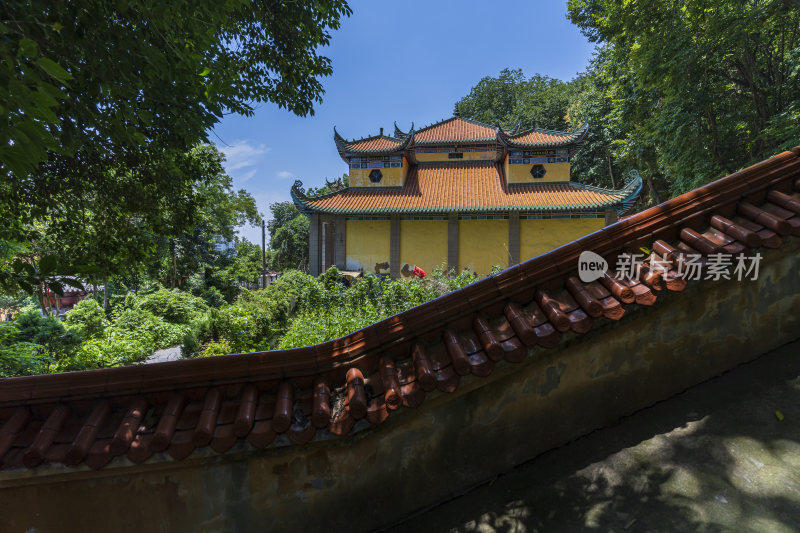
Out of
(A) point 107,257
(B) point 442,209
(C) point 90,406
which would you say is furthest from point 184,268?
(C) point 90,406

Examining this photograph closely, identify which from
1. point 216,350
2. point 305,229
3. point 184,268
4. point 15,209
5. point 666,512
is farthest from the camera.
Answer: point 305,229

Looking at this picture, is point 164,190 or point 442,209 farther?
point 442,209

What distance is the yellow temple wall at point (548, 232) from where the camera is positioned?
1313cm

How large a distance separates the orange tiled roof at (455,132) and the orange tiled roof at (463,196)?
1.44m

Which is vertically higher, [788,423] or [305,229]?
[305,229]

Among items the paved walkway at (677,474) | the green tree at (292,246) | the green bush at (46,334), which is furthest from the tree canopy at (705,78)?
the green tree at (292,246)

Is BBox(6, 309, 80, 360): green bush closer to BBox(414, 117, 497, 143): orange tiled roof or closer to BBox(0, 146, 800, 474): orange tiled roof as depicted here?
BBox(0, 146, 800, 474): orange tiled roof

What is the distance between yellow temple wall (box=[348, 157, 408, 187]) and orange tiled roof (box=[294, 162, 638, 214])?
29 centimetres

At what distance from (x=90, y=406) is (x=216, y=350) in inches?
263

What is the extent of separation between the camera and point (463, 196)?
14266mm

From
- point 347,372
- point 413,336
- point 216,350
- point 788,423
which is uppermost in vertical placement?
point 413,336

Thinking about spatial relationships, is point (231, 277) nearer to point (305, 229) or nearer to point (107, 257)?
point (305, 229)

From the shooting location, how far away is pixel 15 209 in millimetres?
3410

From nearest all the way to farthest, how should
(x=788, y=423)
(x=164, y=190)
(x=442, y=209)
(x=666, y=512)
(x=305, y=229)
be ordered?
(x=666, y=512)
(x=788, y=423)
(x=164, y=190)
(x=442, y=209)
(x=305, y=229)
